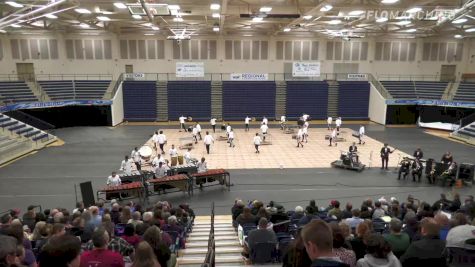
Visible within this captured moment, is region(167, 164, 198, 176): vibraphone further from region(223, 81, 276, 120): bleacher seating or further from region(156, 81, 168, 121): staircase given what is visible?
region(156, 81, 168, 121): staircase

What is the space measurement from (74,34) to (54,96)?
7668mm

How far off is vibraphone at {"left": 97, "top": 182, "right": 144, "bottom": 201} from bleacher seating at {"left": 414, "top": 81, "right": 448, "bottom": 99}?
3370cm

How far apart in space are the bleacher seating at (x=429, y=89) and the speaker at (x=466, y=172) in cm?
2292

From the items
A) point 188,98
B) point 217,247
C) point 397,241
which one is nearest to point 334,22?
point 188,98

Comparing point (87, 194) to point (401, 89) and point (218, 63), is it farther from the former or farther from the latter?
point (401, 89)

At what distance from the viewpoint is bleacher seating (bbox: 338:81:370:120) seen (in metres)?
41.0

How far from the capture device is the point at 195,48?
4053 cm

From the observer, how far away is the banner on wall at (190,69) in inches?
Answer: 1485

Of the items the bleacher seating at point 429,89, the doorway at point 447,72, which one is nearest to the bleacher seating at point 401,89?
the bleacher seating at point 429,89

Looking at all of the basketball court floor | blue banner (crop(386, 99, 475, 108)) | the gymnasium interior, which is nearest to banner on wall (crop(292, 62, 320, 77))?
the gymnasium interior

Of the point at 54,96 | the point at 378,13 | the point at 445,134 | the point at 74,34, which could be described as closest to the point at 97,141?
the point at 54,96

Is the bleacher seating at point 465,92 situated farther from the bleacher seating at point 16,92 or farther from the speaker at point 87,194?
the bleacher seating at point 16,92

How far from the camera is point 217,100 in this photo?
4056 centimetres

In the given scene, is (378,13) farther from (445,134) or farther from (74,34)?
(74,34)
